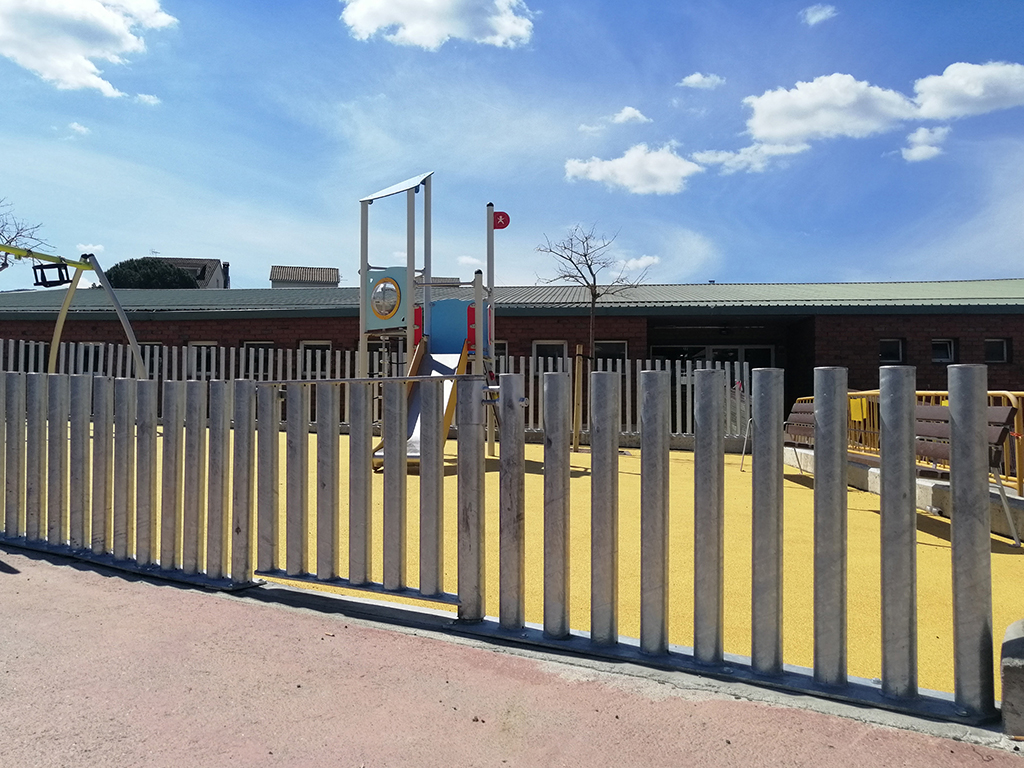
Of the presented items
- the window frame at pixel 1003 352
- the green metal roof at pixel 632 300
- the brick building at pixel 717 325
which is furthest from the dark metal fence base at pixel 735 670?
the window frame at pixel 1003 352

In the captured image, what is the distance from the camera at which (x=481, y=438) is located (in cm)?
303

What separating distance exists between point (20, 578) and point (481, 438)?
276cm

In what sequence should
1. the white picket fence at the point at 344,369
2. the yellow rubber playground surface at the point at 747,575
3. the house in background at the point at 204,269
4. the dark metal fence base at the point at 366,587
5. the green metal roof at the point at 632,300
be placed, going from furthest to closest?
1. the house in background at the point at 204,269
2. the green metal roof at the point at 632,300
3. the white picket fence at the point at 344,369
4. the yellow rubber playground surface at the point at 747,575
5. the dark metal fence base at the point at 366,587

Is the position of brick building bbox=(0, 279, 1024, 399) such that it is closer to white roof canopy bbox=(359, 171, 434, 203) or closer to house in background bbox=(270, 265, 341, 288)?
white roof canopy bbox=(359, 171, 434, 203)

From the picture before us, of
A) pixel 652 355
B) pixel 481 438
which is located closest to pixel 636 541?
pixel 481 438

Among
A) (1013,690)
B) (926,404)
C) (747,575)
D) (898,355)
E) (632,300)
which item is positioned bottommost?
(747,575)

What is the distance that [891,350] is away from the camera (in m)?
17.9

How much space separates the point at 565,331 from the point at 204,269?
1513 inches

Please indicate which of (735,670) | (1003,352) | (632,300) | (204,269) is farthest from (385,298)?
(204,269)

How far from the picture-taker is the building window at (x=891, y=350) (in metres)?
17.6

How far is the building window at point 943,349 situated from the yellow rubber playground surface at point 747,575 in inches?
489

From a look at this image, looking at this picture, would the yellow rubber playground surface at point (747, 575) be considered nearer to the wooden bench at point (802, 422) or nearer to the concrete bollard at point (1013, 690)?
the concrete bollard at point (1013, 690)

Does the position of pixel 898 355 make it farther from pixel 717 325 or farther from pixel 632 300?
pixel 632 300

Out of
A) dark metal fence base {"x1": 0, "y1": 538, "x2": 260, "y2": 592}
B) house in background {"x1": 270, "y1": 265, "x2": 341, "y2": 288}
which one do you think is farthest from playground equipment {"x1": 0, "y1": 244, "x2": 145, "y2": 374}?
house in background {"x1": 270, "y1": 265, "x2": 341, "y2": 288}
